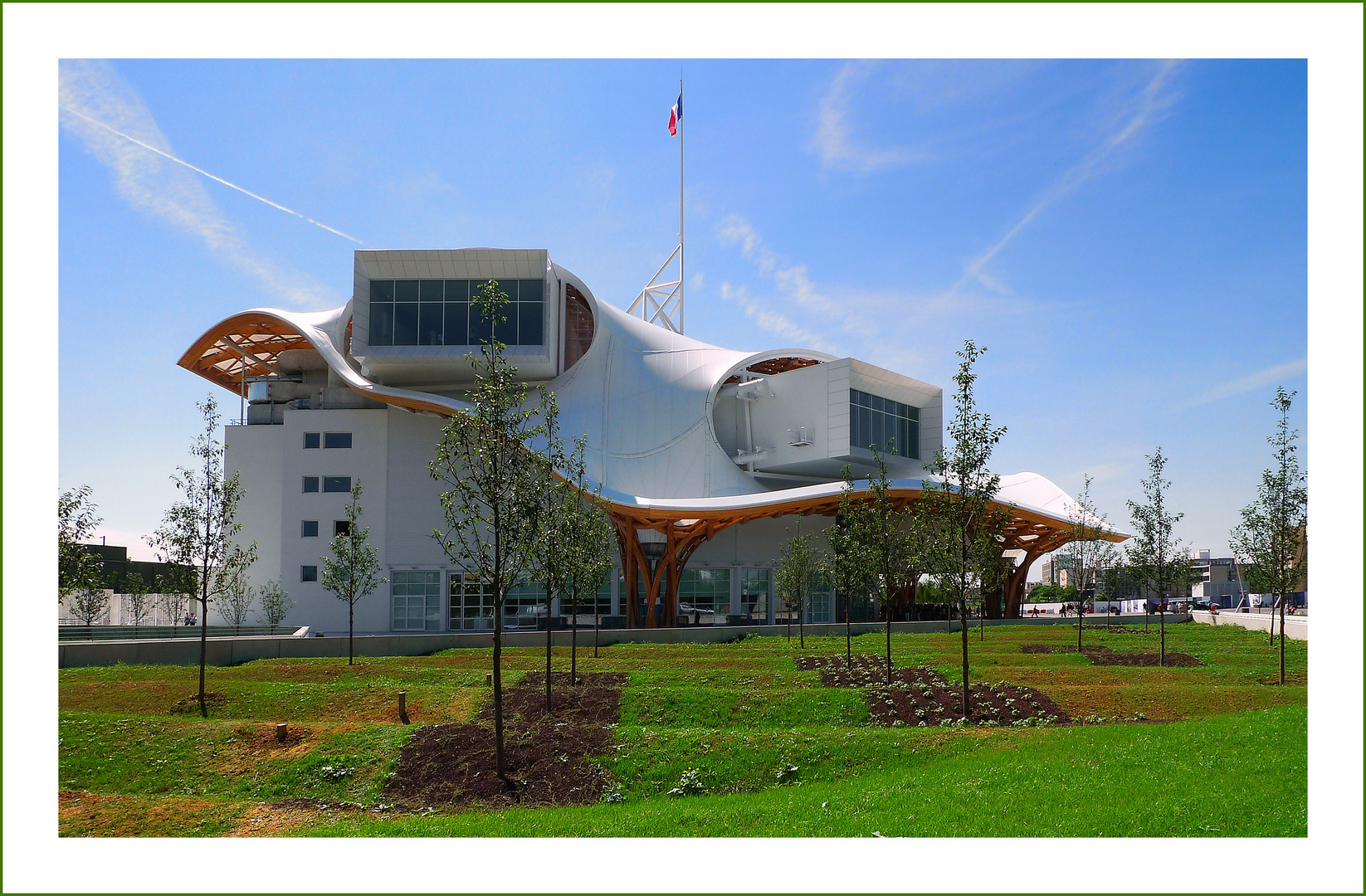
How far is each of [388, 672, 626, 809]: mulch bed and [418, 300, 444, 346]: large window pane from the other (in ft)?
114

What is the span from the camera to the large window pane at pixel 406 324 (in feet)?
164

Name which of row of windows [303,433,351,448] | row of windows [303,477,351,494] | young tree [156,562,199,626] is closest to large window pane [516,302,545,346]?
row of windows [303,433,351,448]

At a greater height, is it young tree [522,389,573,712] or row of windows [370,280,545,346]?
row of windows [370,280,545,346]

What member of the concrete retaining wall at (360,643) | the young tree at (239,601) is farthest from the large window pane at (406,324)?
the concrete retaining wall at (360,643)

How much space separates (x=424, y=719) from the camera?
65.6 feet

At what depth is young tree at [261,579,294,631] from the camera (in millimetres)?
49438

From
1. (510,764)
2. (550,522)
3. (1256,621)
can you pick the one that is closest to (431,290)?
(550,522)

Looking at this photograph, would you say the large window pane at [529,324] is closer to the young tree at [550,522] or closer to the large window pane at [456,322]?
the large window pane at [456,322]

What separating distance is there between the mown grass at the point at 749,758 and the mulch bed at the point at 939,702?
0.58 meters

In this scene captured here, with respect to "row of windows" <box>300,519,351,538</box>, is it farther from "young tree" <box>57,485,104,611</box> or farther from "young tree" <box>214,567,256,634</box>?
"young tree" <box>57,485,104,611</box>

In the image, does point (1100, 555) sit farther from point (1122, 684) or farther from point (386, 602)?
point (386, 602)

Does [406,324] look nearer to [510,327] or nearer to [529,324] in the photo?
[510,327]

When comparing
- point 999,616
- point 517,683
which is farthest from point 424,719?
point 999,616
